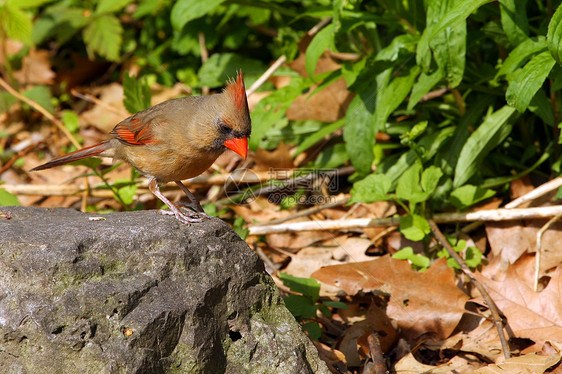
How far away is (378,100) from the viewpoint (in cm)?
395

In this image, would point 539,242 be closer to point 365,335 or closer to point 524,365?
point 524,365

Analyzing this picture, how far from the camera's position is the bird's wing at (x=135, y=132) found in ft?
11.8

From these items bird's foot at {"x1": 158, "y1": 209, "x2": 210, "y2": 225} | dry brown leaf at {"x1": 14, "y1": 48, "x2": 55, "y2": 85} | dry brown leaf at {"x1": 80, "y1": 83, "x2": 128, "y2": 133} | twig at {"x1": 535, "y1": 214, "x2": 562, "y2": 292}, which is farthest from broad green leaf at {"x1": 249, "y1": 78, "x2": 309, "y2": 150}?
dry brown leaf at {"x1": 14, "y1": 48, "x2": 55, "y2": 85}

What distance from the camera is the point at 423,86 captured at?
3.65 m

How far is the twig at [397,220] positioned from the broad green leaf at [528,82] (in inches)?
36.6

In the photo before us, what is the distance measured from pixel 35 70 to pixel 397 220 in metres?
4.63

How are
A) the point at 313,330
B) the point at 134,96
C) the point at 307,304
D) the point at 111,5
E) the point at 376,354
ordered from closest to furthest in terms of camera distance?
the point at 376,354 < the point at 313,330 < the point at 307,304 < the point at 134,96 < the point at 111,5

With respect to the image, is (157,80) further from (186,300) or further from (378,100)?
(186,300)

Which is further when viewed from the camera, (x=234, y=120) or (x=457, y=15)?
(x=234, y=120)

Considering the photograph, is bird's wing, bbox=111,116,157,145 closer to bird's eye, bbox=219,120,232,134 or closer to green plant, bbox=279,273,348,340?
bird's eye, bbox=219,120,232,134

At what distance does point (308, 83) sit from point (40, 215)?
7.14 ft

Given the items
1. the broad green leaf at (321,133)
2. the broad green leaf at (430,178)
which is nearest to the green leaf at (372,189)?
the broad green leaf at (430,178)

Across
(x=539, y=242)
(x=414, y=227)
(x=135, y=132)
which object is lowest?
(x=414, y=227)

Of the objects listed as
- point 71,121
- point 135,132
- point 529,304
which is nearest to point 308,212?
point 135,132
